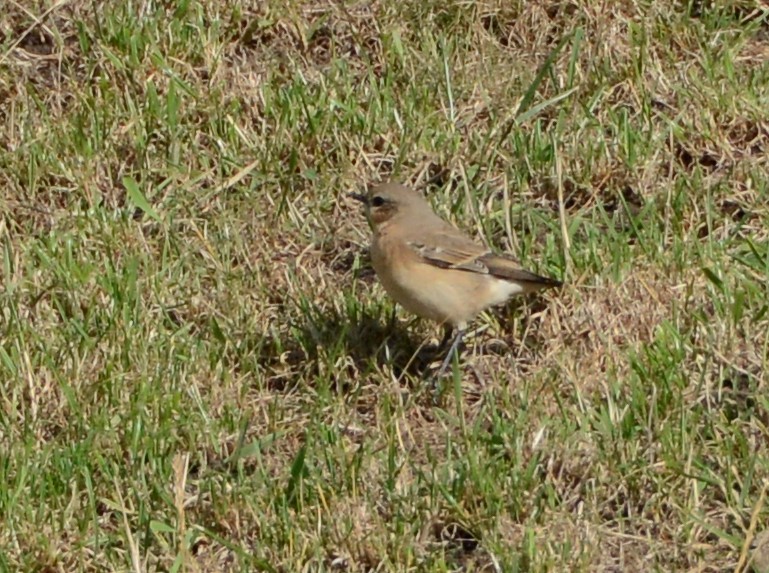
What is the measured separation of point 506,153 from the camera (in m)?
8.60

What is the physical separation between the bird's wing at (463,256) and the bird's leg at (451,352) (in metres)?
0.30

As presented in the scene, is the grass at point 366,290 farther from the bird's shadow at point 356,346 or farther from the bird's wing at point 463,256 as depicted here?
the bird's wing at point 463,256

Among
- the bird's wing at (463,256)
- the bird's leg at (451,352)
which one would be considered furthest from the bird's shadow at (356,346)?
the bird's wing at (463,256)

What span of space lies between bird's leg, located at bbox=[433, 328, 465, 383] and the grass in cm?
6

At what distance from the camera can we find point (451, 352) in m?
7.43

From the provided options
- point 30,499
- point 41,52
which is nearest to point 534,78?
point 41,52

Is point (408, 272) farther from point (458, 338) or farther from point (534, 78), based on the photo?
point (534, 78)

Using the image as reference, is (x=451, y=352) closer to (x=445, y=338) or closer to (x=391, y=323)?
(x=445, y=338)

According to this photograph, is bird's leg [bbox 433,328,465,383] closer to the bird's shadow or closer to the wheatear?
the wheatear

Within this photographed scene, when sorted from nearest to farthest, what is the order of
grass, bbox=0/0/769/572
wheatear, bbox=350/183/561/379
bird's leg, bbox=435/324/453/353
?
grass, bbox=0/0/769/572 → wheatear, bbox=350/183/561/379 → bird's leg, bbox=435/324/453/353

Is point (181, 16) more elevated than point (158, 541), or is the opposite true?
point (181, 16)

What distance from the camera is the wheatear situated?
297 inches

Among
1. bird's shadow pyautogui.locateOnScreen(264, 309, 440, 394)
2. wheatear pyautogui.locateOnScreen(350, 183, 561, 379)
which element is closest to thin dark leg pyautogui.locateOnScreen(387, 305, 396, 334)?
bird's shadow pyautogui.locateOnScreen(264, 309, 440, 394)

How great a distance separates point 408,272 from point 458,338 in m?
0.38
